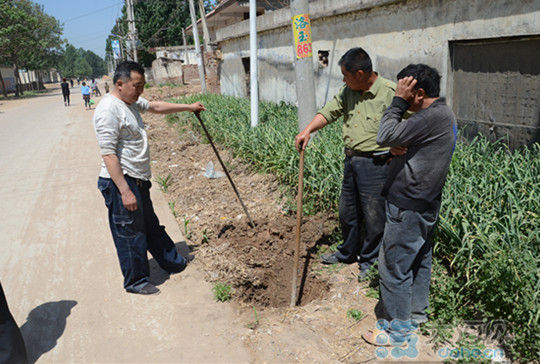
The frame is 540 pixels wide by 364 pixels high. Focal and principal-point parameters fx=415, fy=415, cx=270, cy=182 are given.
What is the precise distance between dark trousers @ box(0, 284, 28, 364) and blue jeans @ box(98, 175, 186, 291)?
3.00ft

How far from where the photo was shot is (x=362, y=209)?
340cm

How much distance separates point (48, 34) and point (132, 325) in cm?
4905

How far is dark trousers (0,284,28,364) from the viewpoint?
8.52 ft

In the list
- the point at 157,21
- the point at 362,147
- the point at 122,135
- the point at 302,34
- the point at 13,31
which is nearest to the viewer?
the point at 362,147

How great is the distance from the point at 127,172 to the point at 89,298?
3.73 ft

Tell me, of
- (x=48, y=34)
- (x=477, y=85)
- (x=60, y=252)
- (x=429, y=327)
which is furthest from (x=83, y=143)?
(x=48, y=34)

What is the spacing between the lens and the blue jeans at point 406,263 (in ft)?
8.22

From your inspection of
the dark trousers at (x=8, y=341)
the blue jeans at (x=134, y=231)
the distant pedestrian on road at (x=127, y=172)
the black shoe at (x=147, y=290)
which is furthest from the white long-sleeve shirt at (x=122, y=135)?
the dark trousers at (x=8, y=341)

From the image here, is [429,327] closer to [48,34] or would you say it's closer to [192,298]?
[192,298]

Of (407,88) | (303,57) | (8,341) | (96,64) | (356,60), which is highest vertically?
(96,64)

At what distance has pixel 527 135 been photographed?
4504mm

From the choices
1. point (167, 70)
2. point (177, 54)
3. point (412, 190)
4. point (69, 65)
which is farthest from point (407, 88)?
point (69, 65)

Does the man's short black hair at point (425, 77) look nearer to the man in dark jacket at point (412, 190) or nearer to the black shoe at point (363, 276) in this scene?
the man in dark jacket at point (412, 190)

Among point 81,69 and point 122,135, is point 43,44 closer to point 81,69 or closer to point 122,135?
point 122,135
